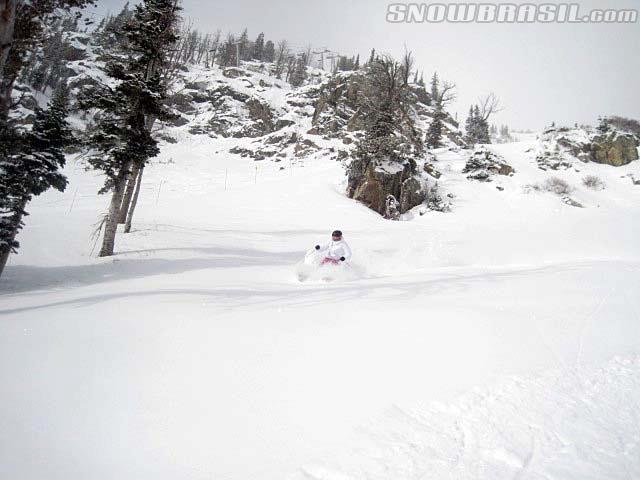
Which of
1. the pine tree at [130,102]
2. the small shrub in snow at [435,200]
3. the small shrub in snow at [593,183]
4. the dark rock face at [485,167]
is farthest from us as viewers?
the dark rock face at [485,167]

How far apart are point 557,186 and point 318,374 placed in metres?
35.1

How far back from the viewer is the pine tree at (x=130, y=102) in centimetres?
1094

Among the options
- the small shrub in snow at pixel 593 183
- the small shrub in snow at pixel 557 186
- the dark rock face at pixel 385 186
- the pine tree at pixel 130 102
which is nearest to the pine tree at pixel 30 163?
the pine tree at pixel 130 102

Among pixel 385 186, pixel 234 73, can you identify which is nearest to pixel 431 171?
pixel 385 186

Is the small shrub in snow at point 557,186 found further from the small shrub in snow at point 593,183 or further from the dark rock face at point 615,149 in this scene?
the dark rock face at point 615,149

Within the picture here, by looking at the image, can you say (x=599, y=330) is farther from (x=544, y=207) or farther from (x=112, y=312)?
(x=544, y=207)

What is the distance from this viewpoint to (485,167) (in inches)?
1319

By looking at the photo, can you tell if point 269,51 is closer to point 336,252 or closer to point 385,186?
point 385,186

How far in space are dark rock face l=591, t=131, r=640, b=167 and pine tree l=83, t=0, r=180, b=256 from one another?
44.2 meters

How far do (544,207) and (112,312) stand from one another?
3091 cm

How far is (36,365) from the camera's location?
354 centimetres

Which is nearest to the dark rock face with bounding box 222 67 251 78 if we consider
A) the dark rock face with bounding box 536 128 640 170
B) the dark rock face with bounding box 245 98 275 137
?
the dark rock face with bounding box 245 98 275 137

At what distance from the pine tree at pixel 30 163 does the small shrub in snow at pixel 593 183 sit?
134ft

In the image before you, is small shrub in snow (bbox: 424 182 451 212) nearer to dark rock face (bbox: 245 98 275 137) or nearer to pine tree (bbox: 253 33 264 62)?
dark rock face (bbox: 245 98 275 137)
